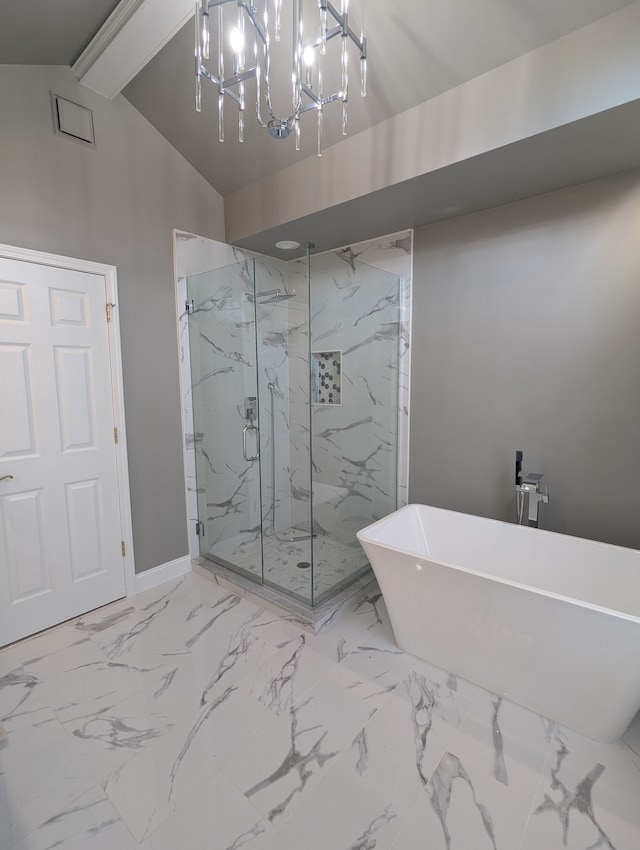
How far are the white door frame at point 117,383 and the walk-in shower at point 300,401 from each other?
0.54 meters

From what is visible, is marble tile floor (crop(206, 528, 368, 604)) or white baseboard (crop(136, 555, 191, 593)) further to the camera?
white baseboard (crop(136, 555, 191, 593))

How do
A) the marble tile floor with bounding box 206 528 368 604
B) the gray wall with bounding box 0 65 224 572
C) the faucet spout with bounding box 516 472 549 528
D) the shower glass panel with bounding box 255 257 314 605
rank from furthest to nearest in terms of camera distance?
the shower glass panel with bounding box 255 257 314 605, the marble tile floor with bounding box 206 528 368 604, the faucet spout with bounding box 516 472 549 528, the gray wall with bounding box 0 65 224 572

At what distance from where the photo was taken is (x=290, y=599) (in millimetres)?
2518

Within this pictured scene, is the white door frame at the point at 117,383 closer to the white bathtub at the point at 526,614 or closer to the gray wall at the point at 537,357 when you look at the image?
the white bathtub at the point at 526,614

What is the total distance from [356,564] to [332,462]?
0.77m

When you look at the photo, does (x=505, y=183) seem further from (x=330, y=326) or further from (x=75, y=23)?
(x=75, y=23)

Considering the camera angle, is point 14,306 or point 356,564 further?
point 356,564

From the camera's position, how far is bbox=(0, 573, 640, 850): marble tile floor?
129 cm

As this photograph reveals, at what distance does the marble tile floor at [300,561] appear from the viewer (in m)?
2.61

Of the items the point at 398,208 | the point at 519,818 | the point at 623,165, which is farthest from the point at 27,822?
the point at 623,165

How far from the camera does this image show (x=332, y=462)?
3.08 m

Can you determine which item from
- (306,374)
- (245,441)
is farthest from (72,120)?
(245,441)

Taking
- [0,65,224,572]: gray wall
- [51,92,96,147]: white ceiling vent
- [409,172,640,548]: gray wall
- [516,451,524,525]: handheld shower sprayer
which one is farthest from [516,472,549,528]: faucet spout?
[51,92,96,147]: white ceiling vent

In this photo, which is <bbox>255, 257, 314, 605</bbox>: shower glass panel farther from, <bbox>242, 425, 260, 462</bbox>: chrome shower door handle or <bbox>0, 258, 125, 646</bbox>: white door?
<bbox>0, 258, 125, 646</bbox>: white door
